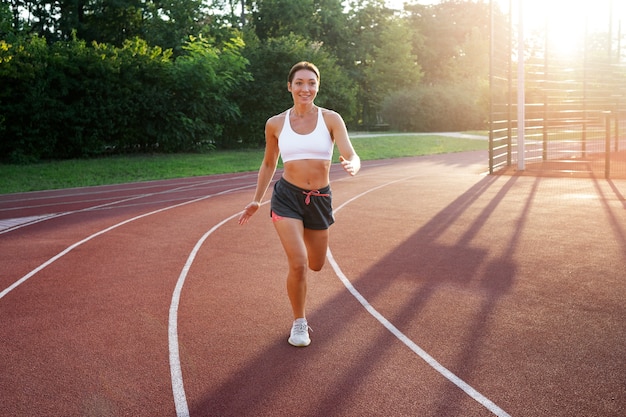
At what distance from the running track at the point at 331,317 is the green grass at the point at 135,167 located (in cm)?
713

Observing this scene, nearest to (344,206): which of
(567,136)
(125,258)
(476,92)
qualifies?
(125,258)

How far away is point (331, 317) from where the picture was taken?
250 inches

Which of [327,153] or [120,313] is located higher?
[327,153]

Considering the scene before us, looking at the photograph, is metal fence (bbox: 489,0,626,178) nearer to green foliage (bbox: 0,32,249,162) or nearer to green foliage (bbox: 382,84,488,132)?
green foliage (bbox: 0,32,249,162)

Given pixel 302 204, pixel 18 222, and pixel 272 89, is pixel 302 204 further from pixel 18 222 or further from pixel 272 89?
pixel 272 89

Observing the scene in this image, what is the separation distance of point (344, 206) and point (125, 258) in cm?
570

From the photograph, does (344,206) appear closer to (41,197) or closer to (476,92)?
(41,197)

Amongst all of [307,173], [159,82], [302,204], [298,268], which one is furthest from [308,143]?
[159,82]

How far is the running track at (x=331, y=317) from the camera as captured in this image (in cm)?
454

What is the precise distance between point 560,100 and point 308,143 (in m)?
20.2

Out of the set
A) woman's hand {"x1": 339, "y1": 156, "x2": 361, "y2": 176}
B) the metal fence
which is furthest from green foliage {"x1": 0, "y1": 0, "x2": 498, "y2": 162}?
woman's hand {"x1": 339, "y1": 156, "x2": 361, "y2": 176}

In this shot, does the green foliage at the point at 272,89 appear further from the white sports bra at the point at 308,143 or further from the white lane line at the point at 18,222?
the white sports bra at the point at 308,143

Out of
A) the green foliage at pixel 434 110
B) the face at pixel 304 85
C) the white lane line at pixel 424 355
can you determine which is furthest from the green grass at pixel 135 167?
the green foliage at pixel 434 110

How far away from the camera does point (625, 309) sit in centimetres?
641
